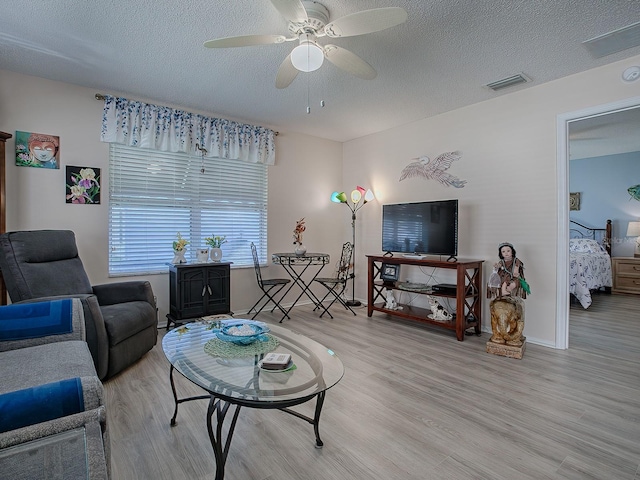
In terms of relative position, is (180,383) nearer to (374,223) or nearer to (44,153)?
(44,153)

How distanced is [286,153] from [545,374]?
392cm

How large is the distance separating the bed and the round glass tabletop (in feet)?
14.9

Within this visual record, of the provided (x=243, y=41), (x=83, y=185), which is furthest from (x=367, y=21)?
(x=83, y=185)

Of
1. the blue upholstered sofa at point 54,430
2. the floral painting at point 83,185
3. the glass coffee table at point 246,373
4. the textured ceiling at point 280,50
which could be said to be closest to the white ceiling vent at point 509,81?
the textured ceiling at point 280,50

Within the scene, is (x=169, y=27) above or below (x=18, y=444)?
above

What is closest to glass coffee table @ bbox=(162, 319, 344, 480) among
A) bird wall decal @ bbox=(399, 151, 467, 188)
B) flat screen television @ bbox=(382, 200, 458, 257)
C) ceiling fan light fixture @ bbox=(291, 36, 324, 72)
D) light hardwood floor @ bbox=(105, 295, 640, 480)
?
light hardwood floor @ bbox=(105, 295, 640, 480)

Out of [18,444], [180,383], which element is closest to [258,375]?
[18,444]

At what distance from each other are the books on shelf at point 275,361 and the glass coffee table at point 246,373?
24 millimetres

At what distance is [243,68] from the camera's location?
2982mm

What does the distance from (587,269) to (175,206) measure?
600cm

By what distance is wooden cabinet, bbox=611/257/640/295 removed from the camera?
5.68 meters

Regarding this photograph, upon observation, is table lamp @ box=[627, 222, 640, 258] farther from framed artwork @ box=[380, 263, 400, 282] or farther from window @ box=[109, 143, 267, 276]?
window @ box=[109, 143, 267, 276]

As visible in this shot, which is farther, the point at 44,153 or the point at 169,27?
the point at 44,153

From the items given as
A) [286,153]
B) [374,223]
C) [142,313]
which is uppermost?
[286,153]
